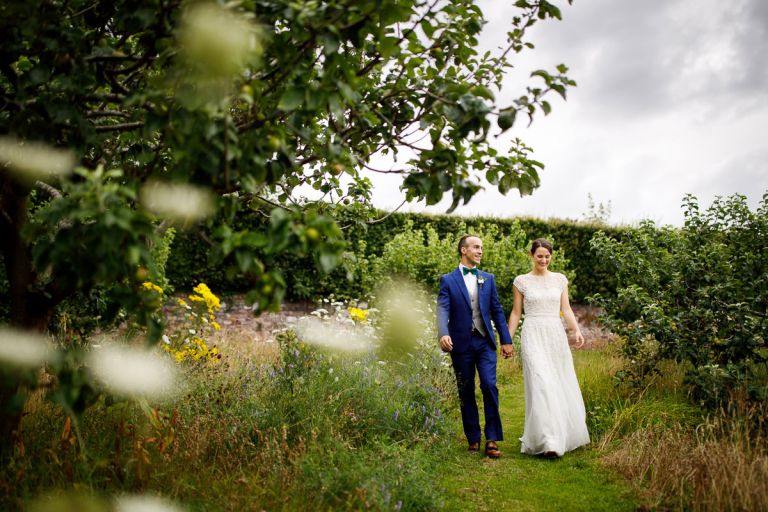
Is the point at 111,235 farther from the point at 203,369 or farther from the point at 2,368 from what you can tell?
the point at 203,369

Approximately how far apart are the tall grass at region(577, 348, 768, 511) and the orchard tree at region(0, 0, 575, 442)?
92.4 inches

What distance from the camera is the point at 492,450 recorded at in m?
5.51

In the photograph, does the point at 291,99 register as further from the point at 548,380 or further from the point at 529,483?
the point at 548,380

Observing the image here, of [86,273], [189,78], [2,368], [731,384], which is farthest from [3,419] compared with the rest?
[731,384]

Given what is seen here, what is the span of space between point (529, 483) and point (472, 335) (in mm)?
1486

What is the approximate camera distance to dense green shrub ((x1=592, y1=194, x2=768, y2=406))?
5.39m

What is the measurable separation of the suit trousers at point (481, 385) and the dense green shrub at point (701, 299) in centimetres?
177

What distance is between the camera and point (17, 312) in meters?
3.52

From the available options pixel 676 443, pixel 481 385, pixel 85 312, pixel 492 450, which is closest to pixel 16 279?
pixel 85 312

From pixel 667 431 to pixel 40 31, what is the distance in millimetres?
5213

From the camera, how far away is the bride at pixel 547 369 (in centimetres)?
552

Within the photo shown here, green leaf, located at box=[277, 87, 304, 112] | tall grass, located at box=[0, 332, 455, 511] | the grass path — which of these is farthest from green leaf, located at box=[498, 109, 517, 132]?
the grass path

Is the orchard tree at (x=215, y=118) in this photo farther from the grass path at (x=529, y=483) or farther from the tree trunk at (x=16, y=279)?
the grass path at (x=529, y=483)

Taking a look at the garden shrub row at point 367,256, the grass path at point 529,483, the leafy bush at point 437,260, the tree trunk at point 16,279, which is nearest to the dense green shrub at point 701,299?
the grass path at point 529,483
